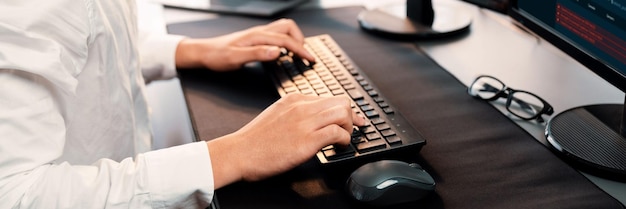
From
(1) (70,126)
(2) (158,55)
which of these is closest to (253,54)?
(2) (158,55)

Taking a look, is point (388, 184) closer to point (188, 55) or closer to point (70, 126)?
point (70, 126)

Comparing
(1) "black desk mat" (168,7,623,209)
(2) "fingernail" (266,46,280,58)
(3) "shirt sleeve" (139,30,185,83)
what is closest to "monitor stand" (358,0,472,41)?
(1) "black desk mat" (168,7,623,209)

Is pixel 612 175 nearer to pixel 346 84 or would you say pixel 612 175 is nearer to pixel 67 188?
pixel 346 84

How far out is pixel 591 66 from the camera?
92cm

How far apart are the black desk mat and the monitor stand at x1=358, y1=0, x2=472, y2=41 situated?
26mm

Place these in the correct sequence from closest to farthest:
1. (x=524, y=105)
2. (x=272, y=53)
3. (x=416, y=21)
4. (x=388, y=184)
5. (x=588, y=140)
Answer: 1. (x=388, y=184)
2. (x=588, y=140)
3. (x=524, y=105)
4. (x=272, y=53)
5. (x=416, y=21)

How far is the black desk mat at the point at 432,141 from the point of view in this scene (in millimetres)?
822

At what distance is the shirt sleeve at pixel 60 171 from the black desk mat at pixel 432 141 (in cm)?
5

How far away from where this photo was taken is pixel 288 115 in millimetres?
894

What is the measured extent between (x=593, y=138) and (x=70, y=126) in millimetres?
657

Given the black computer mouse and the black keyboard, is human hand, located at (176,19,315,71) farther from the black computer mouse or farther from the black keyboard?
the black computer mouse

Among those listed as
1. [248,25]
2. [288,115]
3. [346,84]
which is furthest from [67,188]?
[248,25]

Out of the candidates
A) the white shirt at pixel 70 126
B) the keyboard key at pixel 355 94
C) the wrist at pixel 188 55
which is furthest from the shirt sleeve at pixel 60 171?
the wrist at pixel 188 55

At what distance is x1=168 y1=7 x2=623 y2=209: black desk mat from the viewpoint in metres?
0.82
